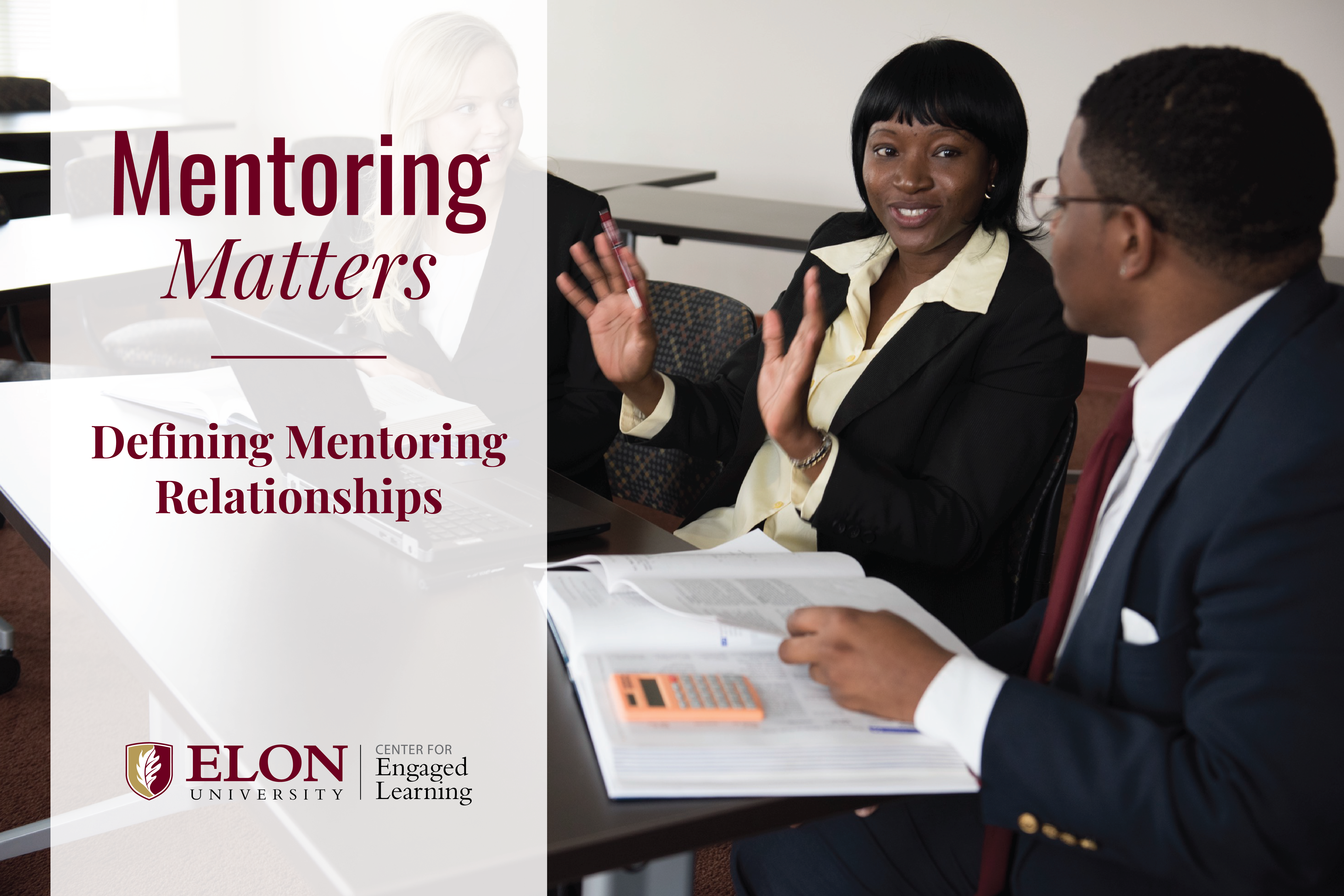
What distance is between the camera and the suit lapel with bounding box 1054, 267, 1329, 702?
0.88 m

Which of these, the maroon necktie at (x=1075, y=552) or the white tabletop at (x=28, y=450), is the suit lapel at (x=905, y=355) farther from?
the white tabletop at (x=28, y=450)

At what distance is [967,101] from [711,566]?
Answer: 31.4 inches

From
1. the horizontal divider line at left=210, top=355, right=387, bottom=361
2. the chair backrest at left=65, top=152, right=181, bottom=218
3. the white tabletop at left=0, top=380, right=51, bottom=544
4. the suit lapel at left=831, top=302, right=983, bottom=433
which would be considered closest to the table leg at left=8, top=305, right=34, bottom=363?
the chair backrest at left=65, top=152, right=181, bottom=218

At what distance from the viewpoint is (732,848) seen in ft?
4.42

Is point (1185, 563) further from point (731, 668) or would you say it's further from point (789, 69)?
point (789, 69)

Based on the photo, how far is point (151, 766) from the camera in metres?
1.34

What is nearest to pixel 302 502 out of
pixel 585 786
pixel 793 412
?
pixel 793 412

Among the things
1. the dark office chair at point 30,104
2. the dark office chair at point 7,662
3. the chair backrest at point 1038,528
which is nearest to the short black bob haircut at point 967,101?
the chair backrest at point 1038,528

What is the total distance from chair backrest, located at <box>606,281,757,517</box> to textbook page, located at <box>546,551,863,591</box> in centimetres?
64

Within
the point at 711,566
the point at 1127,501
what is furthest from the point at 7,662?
the point at 1127,501

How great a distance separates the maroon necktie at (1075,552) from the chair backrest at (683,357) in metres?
0.89

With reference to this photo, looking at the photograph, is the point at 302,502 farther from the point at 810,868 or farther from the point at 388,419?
the point at 810,868

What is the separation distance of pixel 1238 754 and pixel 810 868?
1.92ft

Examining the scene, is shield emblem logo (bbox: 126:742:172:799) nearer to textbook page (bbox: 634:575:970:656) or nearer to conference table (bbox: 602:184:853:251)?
textbook page (bbox: 634:575:970:656)
